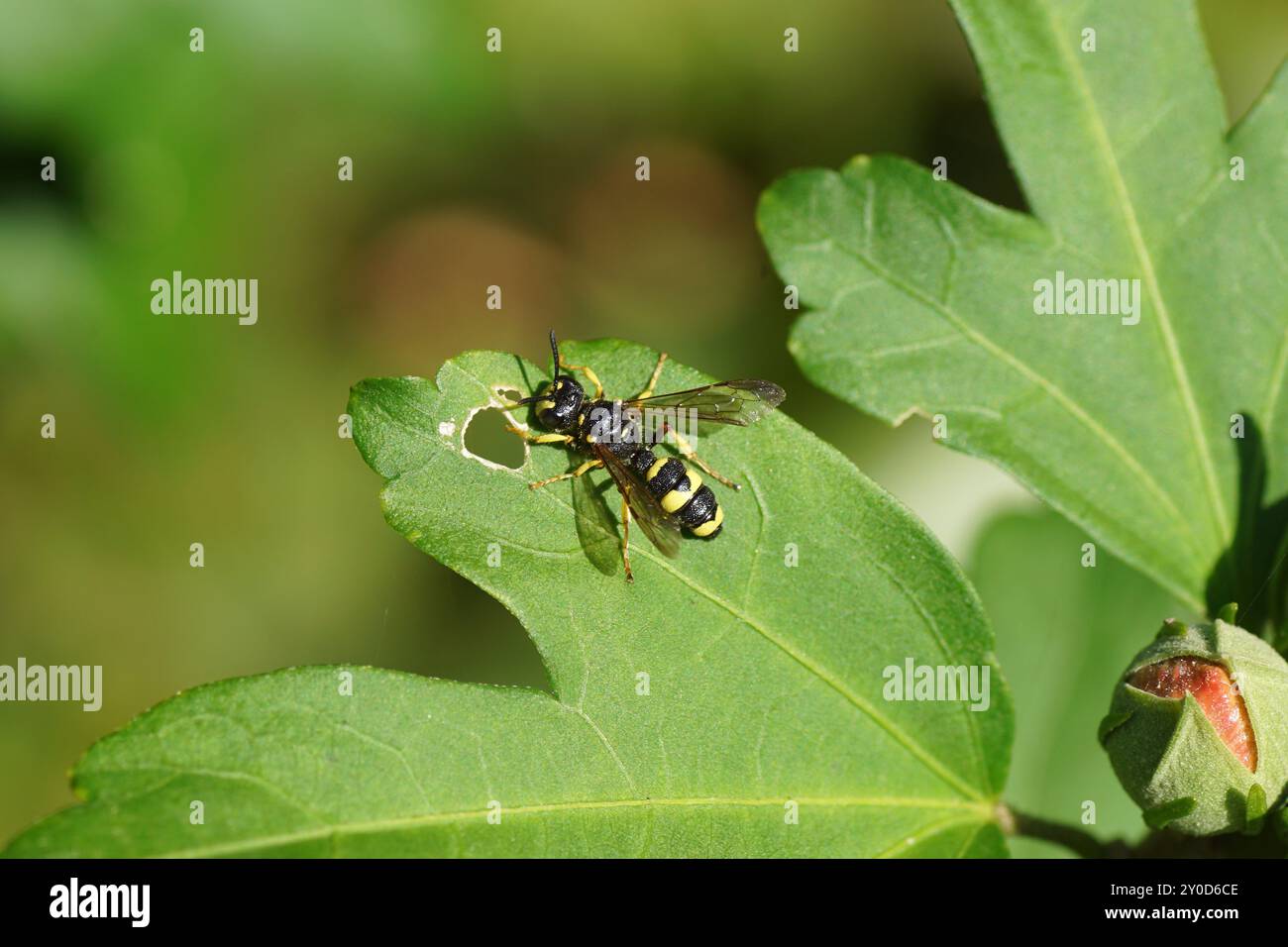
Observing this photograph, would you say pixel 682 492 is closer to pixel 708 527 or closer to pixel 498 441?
pixel 708 527

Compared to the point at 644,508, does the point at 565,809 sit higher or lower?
lower

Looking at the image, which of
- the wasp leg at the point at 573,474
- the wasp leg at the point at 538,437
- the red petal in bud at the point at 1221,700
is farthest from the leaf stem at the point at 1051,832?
the wasp leg at the point at 538,437

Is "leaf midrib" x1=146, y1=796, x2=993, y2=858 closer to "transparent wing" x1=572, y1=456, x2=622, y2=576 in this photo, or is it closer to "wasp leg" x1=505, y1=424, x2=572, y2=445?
"transparent wing" x1=572, y1=456, x2=622, y2=576

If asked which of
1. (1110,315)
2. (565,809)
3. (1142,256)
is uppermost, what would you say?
(1142,256)

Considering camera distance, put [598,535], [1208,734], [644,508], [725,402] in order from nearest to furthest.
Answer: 1. [1208,734]
2. [598,535]
3. [644,508]
4. [725,402]

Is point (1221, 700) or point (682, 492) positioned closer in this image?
point (1221, 700)

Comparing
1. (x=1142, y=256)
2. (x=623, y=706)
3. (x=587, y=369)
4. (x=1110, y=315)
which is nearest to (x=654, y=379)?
(x=587, y=369)
